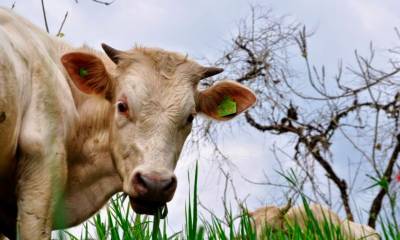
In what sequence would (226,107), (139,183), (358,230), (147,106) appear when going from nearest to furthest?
(139,183) < (147,106) < (226,107) < (358,230)

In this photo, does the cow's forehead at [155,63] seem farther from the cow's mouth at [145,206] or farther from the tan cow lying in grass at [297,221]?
the tan cow lying in grass at [297,221]

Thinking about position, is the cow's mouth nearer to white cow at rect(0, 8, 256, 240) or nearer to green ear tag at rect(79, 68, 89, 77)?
white cow at rect(0, 8, 256, 240)

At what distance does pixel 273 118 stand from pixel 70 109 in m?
8.96

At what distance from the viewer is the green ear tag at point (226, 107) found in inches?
253

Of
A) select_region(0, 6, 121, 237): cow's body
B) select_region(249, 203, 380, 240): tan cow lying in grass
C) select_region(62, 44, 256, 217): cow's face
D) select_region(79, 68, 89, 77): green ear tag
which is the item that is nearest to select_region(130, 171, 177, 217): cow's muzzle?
select_region(62, 44, 256, 217): cow's face

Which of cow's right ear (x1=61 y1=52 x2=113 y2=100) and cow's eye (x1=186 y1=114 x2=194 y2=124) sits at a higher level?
cow's right ear (x1=61 y1=52 x2=113 y2=100)

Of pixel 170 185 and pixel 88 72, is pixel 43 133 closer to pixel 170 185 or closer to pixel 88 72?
pixel 170 185

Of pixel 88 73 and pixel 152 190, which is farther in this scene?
pixel 88 73

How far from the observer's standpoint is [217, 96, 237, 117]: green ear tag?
644 cm

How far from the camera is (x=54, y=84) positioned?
5.50m

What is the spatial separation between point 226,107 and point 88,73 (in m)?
1.14

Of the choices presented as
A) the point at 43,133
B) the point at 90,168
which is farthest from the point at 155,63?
the point at 43,133

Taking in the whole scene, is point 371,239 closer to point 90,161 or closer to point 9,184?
point 90,161

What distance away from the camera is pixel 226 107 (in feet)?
21.2
